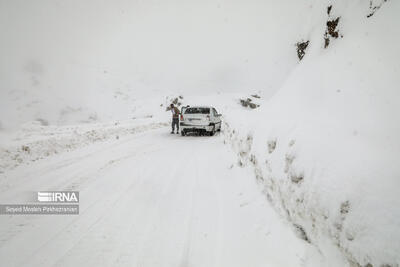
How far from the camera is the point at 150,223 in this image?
3084 millimetres

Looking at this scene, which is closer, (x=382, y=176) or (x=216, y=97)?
(x=382, y=176)

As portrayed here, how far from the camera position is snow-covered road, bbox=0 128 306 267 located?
7.93 feet

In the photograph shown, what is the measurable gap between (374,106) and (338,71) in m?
1.08

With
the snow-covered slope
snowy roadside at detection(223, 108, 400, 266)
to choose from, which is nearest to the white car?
the snow-covered slope

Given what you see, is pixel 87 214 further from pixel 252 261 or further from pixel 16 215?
pixel 252 261

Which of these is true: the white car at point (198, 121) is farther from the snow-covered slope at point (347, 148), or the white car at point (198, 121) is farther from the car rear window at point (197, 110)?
the snow-covered slope at point (347, 148)

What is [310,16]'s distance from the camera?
18.7 feet

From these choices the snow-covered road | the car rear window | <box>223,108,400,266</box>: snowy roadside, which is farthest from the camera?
the car rear window

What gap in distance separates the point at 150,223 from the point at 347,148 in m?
2.62

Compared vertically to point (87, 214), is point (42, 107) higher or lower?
higher

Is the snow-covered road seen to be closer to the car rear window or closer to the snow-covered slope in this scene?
the snow-covered slope

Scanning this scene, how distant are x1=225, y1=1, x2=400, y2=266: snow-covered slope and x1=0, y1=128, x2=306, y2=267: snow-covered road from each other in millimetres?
436

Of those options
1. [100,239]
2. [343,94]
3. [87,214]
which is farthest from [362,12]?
[87,214]

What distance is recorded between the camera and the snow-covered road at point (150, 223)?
242 centimetres
